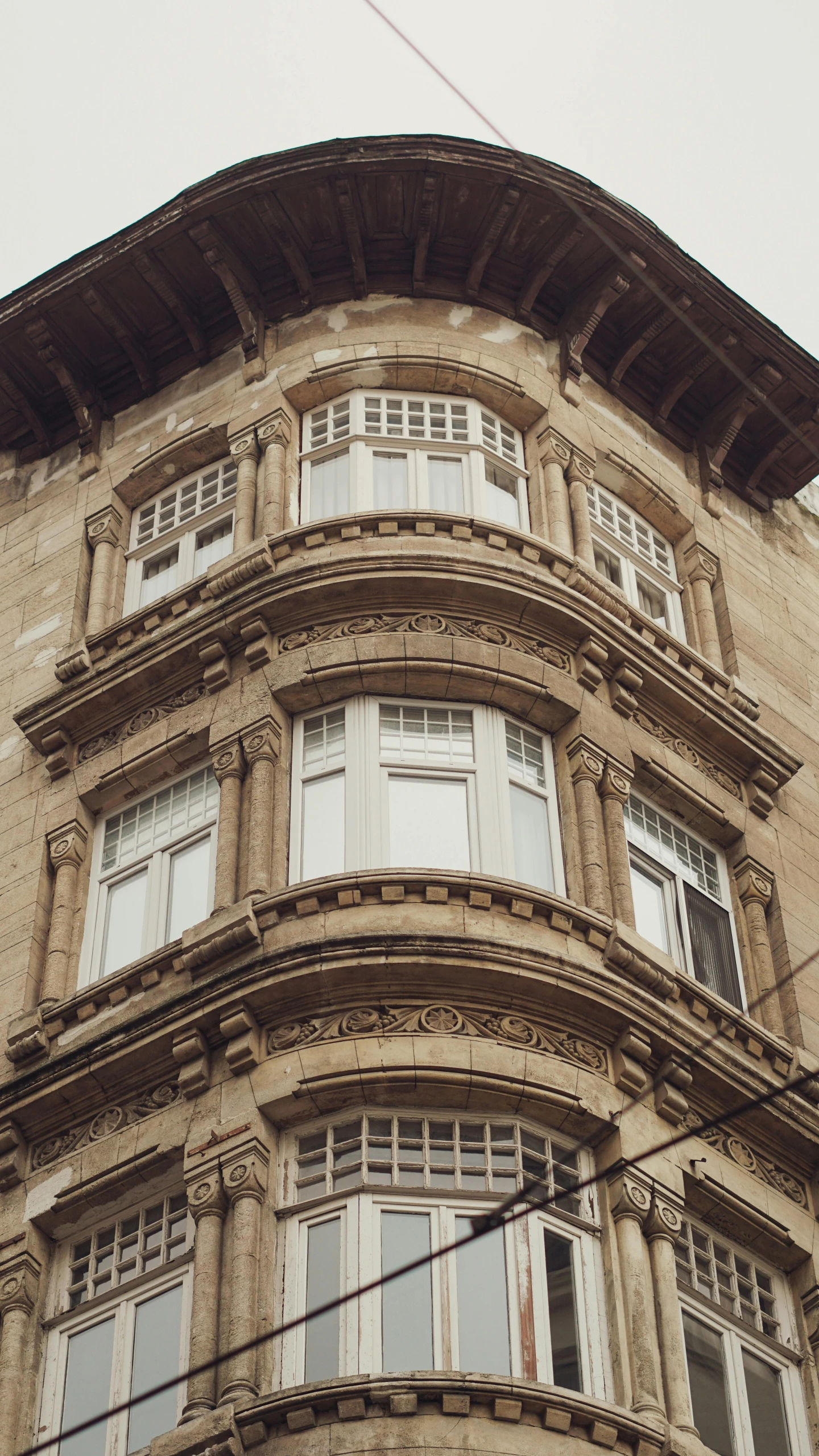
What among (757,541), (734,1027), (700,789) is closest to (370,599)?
(700,789)

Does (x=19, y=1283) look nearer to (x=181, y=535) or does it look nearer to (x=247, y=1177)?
(x=247, y=1177)

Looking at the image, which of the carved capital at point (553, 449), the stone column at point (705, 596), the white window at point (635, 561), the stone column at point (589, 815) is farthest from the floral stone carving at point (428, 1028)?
the carved capital at point (553, 449)

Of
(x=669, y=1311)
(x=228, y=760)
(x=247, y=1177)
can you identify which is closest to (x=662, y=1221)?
(x=669, y=1311)

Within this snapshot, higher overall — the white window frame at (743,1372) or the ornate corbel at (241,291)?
the ornate corbel at (241,291)

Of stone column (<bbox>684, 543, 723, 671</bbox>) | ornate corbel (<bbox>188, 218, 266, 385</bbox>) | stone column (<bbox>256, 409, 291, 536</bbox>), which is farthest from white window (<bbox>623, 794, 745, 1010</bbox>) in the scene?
ornate corbel (<bbox>188, 218, 266, 385</bbox>)

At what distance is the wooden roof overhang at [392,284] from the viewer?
80.7 feet

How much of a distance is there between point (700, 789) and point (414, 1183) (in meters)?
6.57

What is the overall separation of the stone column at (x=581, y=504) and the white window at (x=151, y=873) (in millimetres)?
4628

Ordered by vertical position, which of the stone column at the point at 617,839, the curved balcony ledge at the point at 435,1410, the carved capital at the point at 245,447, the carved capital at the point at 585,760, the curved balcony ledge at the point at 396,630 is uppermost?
the carved capital at the point at 245,447

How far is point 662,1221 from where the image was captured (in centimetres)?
1742

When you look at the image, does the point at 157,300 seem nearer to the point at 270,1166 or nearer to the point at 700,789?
the point at 700,789

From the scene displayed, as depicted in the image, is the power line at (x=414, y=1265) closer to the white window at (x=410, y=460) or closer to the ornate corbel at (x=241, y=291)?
the white window at (x=410, y=460)

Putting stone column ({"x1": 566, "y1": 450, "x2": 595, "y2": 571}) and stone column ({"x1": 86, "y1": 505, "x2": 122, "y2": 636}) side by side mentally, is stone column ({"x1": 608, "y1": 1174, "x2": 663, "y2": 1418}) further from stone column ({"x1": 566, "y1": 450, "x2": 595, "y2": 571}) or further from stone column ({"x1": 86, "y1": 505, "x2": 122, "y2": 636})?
stone column ({"x1": 86, "y1": 505, "x2": 122, "y2": 636})

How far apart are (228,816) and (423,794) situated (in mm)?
1729
